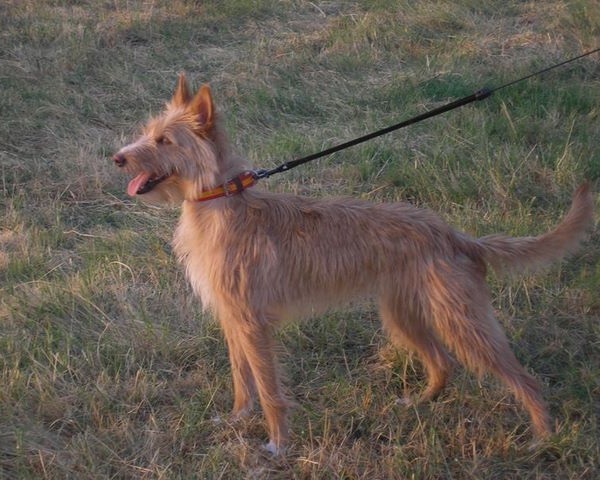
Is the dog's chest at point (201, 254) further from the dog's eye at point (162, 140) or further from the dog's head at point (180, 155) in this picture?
the dog's eye at point (162, 140)

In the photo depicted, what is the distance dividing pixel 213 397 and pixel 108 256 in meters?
1.57

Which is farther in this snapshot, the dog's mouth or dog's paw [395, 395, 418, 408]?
dog's paw [395, 395, 418, 408]

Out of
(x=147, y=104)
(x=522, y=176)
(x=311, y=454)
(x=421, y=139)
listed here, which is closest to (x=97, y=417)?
(x=311, y=454)

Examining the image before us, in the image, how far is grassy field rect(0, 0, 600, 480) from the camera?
345cm

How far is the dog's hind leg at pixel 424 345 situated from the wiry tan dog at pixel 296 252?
0.23 m

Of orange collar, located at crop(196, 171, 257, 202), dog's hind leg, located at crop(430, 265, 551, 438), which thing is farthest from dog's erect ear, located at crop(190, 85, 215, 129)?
dog's hind leg, located at crop(430, 265, 551, 438)

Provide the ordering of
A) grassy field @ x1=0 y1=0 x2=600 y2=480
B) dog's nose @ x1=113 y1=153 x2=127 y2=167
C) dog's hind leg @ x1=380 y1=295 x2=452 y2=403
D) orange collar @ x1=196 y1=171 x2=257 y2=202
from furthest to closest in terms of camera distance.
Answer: dog's hind leg @ x1=380 y1=295 x2=452 y2=403 < grassy field @ x1=0 y1=0 x2=600 y2=480 < orange collar @ x1=196 y1=171 x2=257 y2=202 < dog's nose @ x1=113 y1=153 x2=127 y2=167

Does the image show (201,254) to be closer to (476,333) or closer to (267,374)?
(267,374)

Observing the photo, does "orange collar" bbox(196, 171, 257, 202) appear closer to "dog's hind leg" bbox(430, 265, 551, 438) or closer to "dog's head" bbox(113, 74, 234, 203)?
"dog's head" bbox(113, 74, 234, 203)

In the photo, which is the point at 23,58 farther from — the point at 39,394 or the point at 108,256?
the point at 39,394

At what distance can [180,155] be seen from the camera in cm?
328

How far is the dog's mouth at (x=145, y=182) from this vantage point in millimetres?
3293

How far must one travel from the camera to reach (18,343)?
3.97 m

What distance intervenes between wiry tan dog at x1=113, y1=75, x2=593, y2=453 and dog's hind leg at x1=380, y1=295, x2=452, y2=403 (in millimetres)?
235
